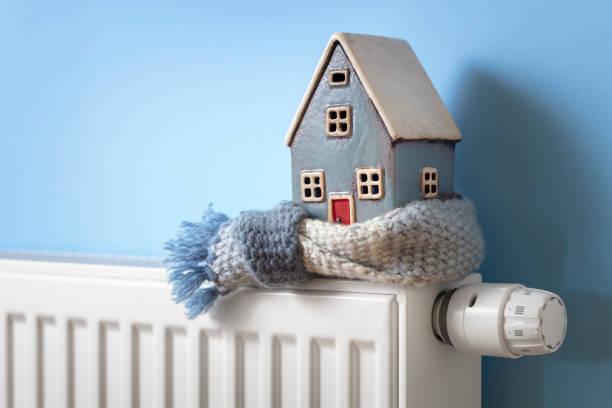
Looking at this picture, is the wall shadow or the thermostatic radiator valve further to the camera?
the wall shadow

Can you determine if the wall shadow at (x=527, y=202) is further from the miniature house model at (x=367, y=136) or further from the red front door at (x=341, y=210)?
the red front door at (x=341, y=210)

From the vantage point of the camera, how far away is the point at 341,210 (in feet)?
2.91

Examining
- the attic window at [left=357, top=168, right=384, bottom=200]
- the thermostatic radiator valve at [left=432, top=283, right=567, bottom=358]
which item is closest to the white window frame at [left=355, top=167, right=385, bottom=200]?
the attic window at [left=357, top=168, right=384, bottom=200]

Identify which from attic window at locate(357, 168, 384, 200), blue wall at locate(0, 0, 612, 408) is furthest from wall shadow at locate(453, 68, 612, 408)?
attic window at locate(357, 168, 384, 200)

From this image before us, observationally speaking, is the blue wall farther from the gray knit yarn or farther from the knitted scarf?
the gray knit yarn

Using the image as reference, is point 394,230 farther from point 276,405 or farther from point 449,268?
point 276,405

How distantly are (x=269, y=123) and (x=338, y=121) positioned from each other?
23 centimetres

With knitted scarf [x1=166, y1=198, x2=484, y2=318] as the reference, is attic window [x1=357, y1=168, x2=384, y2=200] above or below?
above

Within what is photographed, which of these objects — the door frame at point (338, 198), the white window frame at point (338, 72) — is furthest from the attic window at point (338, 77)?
the door frame at point (338, 198)

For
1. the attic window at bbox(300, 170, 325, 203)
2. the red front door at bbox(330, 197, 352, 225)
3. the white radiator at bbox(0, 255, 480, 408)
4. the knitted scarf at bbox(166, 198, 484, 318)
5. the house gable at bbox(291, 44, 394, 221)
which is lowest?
the white radiator at bbox(0, 255, 480, 408)

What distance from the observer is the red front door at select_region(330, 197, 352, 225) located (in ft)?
2.89

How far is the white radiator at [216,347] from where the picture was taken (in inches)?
34.1

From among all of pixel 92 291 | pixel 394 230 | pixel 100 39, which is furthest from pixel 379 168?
pixel 100 39

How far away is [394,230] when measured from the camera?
82 centimetres
